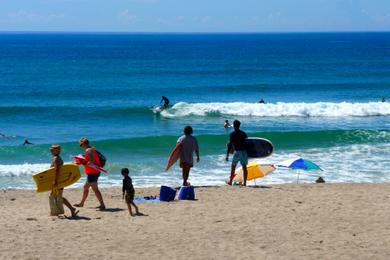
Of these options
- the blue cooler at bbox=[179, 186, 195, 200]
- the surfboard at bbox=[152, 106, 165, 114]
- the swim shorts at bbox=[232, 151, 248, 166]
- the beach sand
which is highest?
the surfboard at bbox=[152, 106, 165, 114]

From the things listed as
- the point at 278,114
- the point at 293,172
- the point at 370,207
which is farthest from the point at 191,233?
the point at 278,114

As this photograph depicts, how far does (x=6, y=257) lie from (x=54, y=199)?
258 centimetres

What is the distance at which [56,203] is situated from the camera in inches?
499

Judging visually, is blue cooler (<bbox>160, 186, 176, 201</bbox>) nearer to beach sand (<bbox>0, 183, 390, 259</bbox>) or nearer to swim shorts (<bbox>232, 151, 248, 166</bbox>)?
beach sand (<bbox>0, 183, 390, 259</bbox>)

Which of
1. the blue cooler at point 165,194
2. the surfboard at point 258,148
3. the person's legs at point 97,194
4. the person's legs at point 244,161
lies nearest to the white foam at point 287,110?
the surfboard at point 258,148

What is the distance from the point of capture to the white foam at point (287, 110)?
36656 mm

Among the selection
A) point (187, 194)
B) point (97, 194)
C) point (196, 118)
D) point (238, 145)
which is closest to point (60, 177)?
point (97, 194)

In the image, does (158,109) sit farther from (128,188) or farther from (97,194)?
(128,188)

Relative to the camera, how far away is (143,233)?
11523 millimetres

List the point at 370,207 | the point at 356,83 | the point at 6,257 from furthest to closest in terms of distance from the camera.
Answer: the point at 356,83 → the point at 370,207 → the point at 6,257

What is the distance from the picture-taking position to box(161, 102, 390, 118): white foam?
36.7 m

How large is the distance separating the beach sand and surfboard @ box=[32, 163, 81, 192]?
0.58 metres

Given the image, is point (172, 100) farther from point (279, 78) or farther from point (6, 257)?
point (6, 257)

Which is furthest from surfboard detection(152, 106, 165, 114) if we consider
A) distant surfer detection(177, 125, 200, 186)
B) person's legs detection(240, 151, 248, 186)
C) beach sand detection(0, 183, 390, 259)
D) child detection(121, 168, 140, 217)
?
child detection(121, 168, 140, 217)
